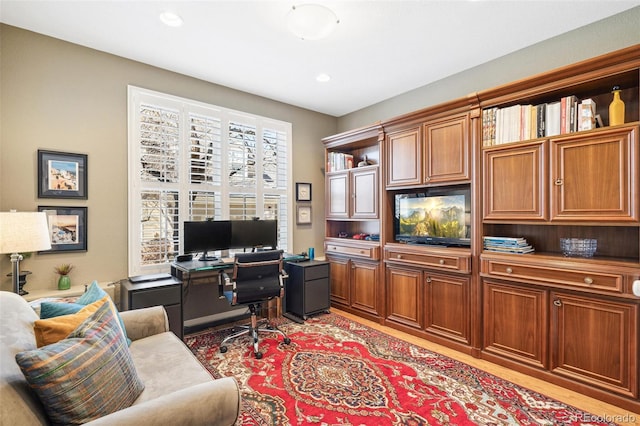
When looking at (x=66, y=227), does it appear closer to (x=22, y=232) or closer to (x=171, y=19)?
(x=22, y=232)

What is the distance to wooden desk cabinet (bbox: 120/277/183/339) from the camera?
106 inches

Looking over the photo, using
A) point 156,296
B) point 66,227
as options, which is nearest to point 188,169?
point 66,227

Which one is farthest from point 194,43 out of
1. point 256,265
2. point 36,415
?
point 36,415

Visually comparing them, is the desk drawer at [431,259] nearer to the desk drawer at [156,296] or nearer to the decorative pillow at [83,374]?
the desk drawer at [156,296]

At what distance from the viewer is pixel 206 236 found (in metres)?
3.40

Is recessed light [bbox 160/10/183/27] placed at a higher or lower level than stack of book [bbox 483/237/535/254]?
higher

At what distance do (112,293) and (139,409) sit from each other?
2241 mm

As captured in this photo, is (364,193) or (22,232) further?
(364,193)

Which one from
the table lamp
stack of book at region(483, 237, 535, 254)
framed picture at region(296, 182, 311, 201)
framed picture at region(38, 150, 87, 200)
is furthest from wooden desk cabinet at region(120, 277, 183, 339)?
stack of book at region(483, 237, 535, 254)

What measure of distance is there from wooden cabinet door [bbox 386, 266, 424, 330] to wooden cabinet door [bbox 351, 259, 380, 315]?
0.18 meters

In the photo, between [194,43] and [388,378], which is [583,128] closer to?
[388,378]

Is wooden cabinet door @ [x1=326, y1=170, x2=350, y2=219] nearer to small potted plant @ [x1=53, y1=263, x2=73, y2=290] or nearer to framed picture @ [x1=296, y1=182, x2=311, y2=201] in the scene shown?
framed picture @ [x1=296, y1=182, x2=311, y2=201]

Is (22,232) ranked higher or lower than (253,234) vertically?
higher

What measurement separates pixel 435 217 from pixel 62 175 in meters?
3.62
